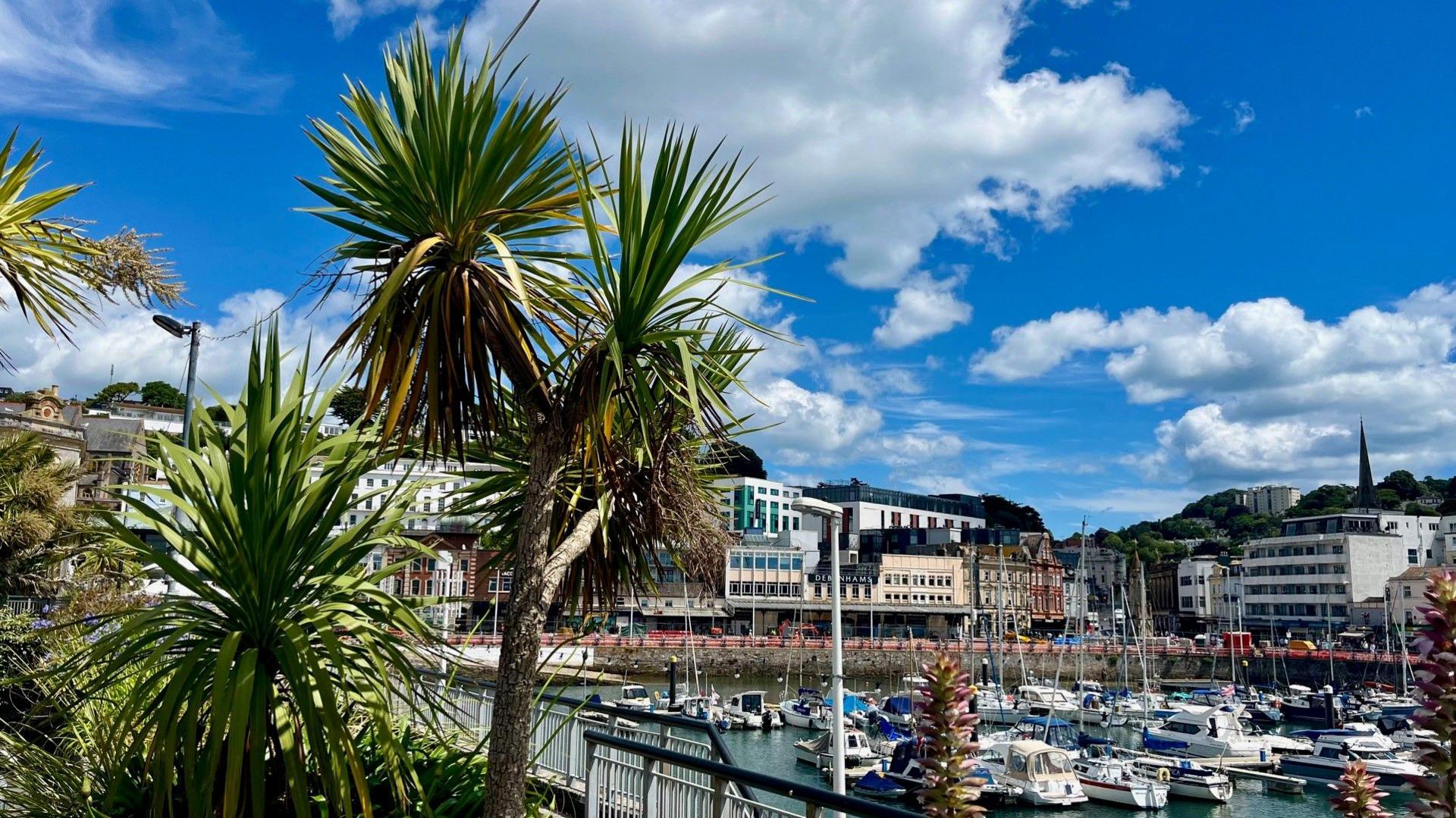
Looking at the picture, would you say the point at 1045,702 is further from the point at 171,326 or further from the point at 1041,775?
the point at 171,326

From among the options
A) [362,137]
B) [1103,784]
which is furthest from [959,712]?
[1103,784]

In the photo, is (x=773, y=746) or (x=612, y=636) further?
A: (x=612, y=636)

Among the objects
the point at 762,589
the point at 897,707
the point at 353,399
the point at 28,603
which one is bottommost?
the point at 897,707

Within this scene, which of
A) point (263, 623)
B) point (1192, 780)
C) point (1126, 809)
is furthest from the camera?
point (1192, 780)

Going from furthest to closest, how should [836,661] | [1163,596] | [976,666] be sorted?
1. [1163,596]
2. [976,666]
3. [836,661]

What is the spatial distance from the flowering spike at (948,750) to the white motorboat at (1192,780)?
139 ft

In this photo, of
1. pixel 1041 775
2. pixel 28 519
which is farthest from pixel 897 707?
pixel 28 519

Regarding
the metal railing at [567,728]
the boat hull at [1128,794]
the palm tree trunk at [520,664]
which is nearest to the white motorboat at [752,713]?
the boat hull at [1128,794]

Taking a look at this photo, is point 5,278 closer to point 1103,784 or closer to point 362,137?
point 362,137

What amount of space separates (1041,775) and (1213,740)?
14.4 m

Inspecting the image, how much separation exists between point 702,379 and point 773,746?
48283 mm

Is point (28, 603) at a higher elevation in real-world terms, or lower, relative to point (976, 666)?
higher

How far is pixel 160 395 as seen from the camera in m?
150

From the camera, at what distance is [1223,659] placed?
321 feet
